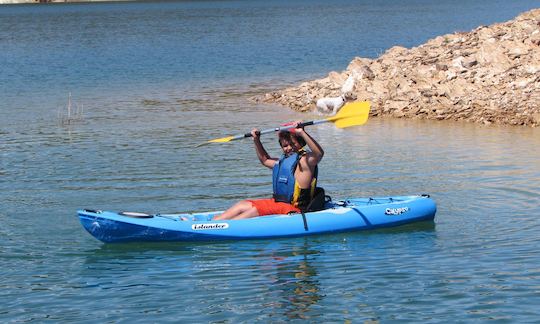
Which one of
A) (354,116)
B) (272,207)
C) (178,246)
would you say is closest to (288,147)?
(272,207)

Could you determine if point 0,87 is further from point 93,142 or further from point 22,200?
point 22,200

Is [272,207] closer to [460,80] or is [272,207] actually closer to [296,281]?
[296,281]

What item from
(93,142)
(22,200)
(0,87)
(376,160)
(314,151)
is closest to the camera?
(314,151)

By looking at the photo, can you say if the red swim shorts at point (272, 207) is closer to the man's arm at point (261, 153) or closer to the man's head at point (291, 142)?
the man's arm at point (261, 153)

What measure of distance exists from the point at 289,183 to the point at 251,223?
74 centimetres

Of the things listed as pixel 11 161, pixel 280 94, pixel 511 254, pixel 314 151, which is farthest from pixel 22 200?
pixel 280 94

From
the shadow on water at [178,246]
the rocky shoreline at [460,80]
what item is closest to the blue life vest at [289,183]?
the shadow on water at [178,246]

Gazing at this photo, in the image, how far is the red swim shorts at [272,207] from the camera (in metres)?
13.6

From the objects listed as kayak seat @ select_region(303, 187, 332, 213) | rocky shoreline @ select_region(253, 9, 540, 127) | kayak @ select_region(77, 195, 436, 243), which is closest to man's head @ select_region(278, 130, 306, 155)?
kayak seat @ select_region(303, 187, 332, 213)

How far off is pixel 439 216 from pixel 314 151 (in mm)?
2350

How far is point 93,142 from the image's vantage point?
21406 millimetres

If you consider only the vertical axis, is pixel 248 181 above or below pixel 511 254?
above

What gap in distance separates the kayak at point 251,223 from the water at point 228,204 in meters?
0.14

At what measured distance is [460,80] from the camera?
23453 mm
